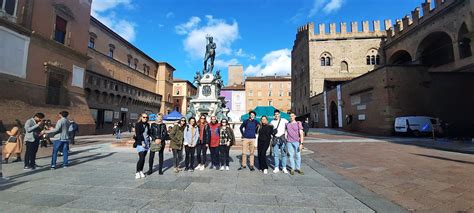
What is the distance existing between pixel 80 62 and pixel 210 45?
612 inches

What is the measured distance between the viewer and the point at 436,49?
1132 inches

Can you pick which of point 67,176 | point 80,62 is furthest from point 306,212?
point 80,62

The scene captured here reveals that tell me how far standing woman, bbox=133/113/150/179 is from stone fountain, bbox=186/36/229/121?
31.4ft

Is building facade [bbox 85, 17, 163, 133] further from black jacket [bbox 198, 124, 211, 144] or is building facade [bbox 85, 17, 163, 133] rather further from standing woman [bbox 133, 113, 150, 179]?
black jacket [bbox 198, 124, 211, 144]

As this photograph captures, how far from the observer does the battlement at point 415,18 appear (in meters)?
25.5

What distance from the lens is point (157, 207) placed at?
366 cm

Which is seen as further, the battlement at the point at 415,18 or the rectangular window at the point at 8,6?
the battlement at the point at 415,18

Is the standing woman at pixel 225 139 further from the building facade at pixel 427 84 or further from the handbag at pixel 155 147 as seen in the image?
the building facade at pixel 427 84

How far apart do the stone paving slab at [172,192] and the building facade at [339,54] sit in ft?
121

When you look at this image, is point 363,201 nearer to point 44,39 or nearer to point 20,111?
point 20,111

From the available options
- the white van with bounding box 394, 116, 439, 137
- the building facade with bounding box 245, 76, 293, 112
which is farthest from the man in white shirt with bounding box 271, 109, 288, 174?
the building facade with bounding box 245, 76, 293, 112

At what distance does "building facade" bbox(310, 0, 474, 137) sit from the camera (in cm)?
2094

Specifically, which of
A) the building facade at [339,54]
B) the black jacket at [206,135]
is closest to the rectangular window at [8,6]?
the black jacket at [206,135]

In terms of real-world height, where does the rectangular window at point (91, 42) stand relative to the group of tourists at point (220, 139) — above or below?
above
